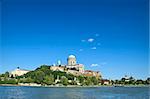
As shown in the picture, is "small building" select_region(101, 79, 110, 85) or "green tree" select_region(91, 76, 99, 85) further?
"small building" select_region(101, 79, 110, 85)

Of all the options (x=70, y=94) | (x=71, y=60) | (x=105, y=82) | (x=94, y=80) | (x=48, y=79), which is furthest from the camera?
(x=105, y=82)

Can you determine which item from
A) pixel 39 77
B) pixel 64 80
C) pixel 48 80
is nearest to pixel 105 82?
pixel 64 80

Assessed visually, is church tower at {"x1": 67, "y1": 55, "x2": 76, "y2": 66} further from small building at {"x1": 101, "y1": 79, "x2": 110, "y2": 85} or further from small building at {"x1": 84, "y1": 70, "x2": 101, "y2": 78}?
small building at {"x1": 101, "y1": 79, "x2": 110, "y2": 85}

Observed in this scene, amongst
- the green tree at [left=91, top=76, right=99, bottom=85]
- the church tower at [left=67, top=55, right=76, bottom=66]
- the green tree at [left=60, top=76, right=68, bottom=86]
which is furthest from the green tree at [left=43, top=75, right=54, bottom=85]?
the church tower at [left=67, top=55, right=76, bottom=66]

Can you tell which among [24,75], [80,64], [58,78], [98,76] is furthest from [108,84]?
[24,75]

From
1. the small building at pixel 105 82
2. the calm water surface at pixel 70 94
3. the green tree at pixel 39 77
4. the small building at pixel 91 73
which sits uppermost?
the small building at pixel 91 73

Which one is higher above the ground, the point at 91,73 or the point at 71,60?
the point at 71,60

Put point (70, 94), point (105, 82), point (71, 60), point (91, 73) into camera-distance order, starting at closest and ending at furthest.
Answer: point (70, 94), point (91, 73), point (71, 60), point (105, 82)

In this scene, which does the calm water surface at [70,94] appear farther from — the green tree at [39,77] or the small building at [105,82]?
the small building at [105,82]

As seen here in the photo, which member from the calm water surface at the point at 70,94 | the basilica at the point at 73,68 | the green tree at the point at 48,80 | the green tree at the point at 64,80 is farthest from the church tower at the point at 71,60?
the calm water surface at the point at 70,94

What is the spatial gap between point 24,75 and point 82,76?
6.28 m

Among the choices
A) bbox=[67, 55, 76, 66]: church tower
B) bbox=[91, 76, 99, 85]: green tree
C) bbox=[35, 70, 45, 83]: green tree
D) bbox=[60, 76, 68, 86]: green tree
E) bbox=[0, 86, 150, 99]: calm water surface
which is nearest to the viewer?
bbox=[0, 86, 150, 99]: calm water surface

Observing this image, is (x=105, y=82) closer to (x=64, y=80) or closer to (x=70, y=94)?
(x=64, y=80)

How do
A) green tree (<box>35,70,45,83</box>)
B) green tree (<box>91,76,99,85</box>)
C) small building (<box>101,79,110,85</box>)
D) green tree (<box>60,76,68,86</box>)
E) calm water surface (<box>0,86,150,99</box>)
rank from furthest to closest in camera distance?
small building (<box>101,79,110,85</box>) < green tree (<box>91,76,99,85</box>) < green tree (<box>35,70,45,83</box>) < green tree (<box>60,76,68,86</box>) < calm water surface (<box>0,86,150,99</box>)
